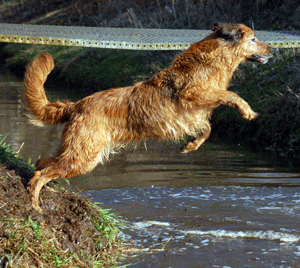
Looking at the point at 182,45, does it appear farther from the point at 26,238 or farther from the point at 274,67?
the point at 26,238

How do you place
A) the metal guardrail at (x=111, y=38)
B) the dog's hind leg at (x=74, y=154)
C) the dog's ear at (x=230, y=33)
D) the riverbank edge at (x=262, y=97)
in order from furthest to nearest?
the riverbank edge at (x=262, y=97) → the metal guardrail at (x=111, y=38) → the dog's ear at (x=230, y=33) → the dog's hind leg at (x=74, y=154)

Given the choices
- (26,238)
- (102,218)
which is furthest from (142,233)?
(26,238)

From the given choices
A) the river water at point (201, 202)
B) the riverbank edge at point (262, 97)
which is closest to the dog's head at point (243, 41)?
the river water at point (201, 202)

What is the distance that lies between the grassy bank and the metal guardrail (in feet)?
14.1

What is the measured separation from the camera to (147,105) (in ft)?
16.4

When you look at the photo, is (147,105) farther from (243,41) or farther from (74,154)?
(243,41)

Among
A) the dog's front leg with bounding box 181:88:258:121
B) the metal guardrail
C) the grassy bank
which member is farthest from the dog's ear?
the metal guardrail

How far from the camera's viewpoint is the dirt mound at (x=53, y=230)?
152 inches

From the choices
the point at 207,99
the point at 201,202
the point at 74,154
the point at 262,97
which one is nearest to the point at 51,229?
the point at 74,154

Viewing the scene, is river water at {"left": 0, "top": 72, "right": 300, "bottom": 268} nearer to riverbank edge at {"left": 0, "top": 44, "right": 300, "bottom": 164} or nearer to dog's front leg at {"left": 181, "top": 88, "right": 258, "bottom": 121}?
→ riverbank edge at {"left": 0, "top": 44, "right": 300, "bottom": 164}

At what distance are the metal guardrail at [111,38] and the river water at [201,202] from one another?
7.10 ft

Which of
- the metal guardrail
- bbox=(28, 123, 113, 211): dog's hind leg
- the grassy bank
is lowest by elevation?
the grassy bank

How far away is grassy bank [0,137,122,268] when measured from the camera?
3877mm

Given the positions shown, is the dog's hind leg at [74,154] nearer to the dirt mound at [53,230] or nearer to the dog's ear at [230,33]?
the dirt mound at [53,230]
